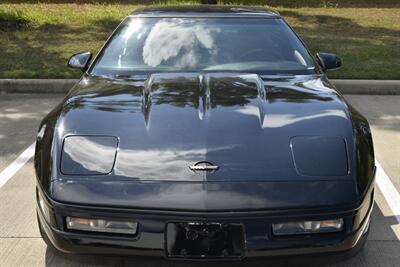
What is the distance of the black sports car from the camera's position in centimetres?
246

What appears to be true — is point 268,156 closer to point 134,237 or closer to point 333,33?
point 134,237

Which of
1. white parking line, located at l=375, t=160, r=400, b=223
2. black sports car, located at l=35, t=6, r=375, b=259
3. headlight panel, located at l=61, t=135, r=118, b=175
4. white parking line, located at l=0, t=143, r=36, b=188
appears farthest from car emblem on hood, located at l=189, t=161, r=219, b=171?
white parking line, located at l=0, t=143, r=36, b=188

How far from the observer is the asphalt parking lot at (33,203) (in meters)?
2.79

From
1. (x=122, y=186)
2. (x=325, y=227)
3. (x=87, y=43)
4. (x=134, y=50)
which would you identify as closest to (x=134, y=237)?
(x=122, y=186)

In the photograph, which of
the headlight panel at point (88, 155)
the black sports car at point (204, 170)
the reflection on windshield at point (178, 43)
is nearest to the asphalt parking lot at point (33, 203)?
the black sports car at point (204, 170)

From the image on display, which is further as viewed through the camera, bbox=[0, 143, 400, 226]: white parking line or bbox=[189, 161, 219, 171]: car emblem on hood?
bbox=[0, 143, 400, 226]: white parking line

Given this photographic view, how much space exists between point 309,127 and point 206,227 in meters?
0.85

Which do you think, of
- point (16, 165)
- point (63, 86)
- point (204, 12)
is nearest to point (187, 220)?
point (204, 12)

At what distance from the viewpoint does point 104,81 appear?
11.9 ft

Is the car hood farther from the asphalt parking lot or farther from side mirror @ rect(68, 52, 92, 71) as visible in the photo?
side mirror @ rect(68, 52, 92, 71)

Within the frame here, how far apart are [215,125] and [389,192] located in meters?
1.97

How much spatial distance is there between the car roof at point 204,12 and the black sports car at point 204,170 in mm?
1058

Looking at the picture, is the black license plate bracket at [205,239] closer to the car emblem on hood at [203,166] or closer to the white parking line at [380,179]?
the car emblem on hood at [203,166]

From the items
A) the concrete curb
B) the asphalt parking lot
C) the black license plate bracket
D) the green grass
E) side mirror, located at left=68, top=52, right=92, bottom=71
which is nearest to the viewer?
the black license plate bracket
